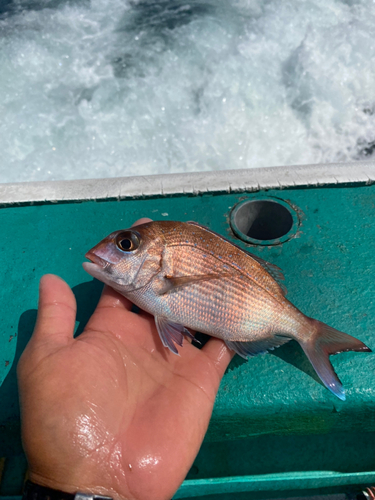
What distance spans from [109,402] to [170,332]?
0.42m

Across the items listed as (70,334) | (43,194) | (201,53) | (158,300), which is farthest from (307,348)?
(201,53)

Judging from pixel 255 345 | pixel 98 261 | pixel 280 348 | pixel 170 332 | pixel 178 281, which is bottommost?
pixel 280 348

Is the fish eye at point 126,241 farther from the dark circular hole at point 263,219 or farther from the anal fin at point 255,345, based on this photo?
the dark circular hole at point 263,219

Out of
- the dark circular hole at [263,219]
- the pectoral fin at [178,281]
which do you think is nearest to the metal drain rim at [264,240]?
the dark circular hole at [263,219]

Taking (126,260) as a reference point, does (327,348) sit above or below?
below

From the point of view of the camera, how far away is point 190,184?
2.64 metres

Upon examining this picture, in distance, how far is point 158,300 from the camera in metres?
1.77

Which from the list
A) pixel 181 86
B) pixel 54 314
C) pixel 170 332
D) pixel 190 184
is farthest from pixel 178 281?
pixel 181 86

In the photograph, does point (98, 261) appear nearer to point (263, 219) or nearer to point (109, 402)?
point (109, 402)

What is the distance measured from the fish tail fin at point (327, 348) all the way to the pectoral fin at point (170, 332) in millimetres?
589

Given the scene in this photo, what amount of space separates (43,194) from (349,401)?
2329 mm

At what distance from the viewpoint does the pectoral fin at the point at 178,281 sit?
5.76ft

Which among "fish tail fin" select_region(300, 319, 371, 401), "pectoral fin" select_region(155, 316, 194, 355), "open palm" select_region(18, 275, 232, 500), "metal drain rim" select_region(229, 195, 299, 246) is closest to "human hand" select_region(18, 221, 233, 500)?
"open palm" select_region(18, 275, 232, 500)

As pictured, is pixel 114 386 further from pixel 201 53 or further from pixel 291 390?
pixel 201 53
